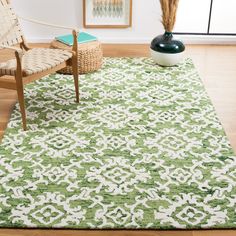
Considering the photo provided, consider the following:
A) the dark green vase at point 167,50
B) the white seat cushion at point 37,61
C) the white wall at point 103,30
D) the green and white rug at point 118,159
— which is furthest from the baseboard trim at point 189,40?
the white seat cushion at point 37,61

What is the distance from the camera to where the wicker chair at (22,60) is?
2.92 meters

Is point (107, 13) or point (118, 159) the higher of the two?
point (107, 13)

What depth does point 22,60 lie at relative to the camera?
10.5 ft

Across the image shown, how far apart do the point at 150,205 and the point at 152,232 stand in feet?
0.61

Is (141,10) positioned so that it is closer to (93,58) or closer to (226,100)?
(93,58)

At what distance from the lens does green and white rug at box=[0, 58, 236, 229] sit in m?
2.25

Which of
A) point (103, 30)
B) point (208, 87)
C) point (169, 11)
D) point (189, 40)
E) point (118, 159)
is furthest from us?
point (189, 40)

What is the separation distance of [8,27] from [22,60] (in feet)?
1.40

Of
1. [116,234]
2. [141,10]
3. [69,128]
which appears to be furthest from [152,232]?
[141,10]

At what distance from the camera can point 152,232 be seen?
216 cm

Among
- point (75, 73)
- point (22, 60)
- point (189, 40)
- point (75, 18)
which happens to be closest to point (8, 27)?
point (22, 60)

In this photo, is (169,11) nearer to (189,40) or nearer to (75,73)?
(189,40)

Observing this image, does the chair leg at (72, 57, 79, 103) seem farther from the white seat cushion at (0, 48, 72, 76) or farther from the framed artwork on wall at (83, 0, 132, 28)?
the framed artwork on wall at (83, 0, 132, 28)

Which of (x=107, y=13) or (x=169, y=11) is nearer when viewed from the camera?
(x=169, y=11)
